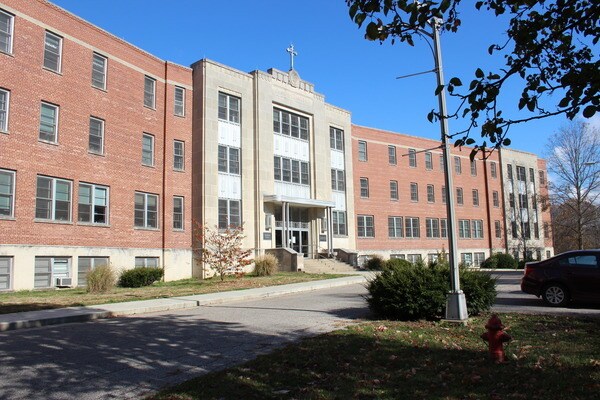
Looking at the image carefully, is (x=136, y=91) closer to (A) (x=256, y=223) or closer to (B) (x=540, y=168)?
(A) (x=256, y=223)

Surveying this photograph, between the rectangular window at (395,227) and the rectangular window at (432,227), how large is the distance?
380 cm

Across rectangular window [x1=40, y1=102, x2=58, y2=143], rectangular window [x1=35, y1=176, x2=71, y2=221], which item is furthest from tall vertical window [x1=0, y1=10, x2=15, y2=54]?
rectangular window [x1=35, y1=176, x2=71, y2=221]

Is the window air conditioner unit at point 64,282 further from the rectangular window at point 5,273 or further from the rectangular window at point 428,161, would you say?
the rectangular window at point 428,161

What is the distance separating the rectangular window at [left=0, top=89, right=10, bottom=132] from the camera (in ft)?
71.0

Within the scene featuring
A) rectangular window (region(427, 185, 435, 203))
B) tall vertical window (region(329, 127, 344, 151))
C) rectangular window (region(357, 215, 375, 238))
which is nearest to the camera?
tall vertical window (region(329, 127, 344, 151))

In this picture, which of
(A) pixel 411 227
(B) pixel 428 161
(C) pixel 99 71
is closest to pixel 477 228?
(B) pixel 428 161

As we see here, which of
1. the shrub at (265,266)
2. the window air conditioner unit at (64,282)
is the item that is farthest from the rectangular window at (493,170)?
the window air conditioner unit at (64,282)

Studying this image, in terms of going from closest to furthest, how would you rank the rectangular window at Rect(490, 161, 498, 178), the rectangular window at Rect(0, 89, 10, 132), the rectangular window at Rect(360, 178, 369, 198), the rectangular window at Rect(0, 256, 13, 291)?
1. the rectangular window at Rect(0, 256, 13, 291)
2. the rectangular window at Rect(0, 89, 10, 132)
3. the rectangular window at Rect(360, 178, 369, 198)
4. the rectangular window at Rect(490, 161, 498, 178)

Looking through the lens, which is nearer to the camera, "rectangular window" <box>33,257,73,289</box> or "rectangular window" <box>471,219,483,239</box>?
"rectangular window" <box>33,257,73,289</box>

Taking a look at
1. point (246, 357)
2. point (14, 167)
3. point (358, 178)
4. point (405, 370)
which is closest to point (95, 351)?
point (246, 357)

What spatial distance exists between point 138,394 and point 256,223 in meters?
26.7

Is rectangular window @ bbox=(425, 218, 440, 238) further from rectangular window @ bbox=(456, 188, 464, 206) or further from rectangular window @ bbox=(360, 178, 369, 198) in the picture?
rectangular window @ bbox=(360, 178, 369, 198)

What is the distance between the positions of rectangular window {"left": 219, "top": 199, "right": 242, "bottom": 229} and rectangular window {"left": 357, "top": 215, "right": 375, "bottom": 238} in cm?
1375

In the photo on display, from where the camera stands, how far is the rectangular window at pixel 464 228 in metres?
51.5
